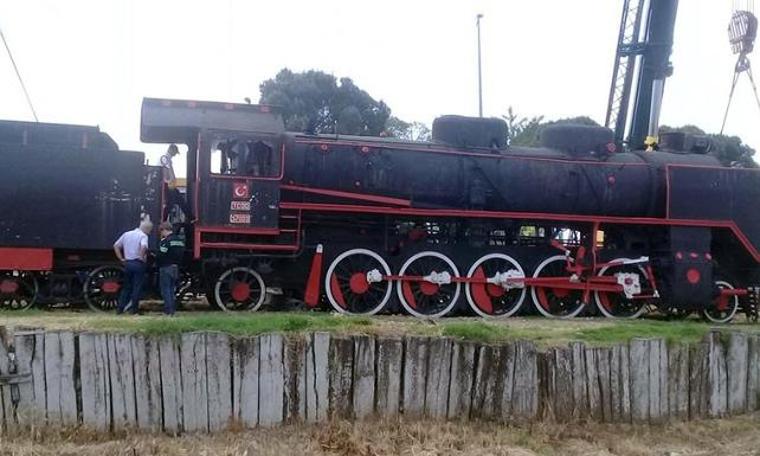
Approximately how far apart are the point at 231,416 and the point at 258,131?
21.1 feet

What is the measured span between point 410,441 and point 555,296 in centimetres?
720

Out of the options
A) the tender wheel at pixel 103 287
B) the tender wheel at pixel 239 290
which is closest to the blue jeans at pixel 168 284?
the tender wheel at pixel 239 290

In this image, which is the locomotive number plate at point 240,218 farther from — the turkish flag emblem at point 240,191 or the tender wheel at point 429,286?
the tender wheel at point 429,286

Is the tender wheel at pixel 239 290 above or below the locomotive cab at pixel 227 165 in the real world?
below

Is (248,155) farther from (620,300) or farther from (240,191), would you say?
(620,300)

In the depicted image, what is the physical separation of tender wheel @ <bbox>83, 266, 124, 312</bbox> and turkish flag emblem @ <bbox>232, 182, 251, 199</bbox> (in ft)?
7.89

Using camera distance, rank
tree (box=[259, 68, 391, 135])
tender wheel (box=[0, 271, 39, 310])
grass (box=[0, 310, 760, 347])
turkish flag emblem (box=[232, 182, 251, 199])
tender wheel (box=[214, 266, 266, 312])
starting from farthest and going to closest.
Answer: tree (box=[259, 68, 391, 135]) → tender wheel (box=[214, 266, 266, 312]) → turkish flag emblem (box=[232, 182, 251, 199]) → tender wheel (box=[0, 271, 39, 310]) → grass (box=[0, 310, 760, 347])

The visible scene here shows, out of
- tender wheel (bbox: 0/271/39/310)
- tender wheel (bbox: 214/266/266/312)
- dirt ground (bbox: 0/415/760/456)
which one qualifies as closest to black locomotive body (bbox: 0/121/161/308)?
tender wheel (bbox: 0/271/39/310)

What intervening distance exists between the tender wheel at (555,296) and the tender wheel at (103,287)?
7415mm

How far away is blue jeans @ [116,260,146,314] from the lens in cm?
1266

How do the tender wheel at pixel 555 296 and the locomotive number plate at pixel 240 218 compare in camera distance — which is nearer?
the locomotive number plate at pixel 240 218

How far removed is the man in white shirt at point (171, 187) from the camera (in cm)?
1371

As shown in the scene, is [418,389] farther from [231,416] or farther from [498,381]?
Result: [231,416]

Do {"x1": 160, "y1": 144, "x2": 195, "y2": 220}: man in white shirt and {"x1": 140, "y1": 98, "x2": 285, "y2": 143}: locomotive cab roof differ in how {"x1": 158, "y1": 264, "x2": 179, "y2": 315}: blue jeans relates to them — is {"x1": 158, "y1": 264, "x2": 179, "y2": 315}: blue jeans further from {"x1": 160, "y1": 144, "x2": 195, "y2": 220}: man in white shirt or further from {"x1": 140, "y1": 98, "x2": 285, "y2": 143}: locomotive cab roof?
{"x1": 140, "y1": 98, "x2": 285, "y2": 143}: locomotive cab roof
